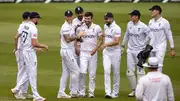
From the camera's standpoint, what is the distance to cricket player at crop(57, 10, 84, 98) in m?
18.5

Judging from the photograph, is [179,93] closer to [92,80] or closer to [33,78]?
[92,80]

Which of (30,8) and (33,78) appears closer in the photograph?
(33,78)

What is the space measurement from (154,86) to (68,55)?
534 centimetres

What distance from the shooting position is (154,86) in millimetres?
13617

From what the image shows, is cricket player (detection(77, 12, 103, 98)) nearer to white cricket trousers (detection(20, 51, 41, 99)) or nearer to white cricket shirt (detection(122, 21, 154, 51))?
white cricket shirt (detection(122, 21, 154, 51))

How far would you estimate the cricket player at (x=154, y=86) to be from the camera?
44.5 feet

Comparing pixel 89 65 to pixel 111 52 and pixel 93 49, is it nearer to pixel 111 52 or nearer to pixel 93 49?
pixel 93 49

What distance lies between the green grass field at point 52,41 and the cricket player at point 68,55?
0.45m

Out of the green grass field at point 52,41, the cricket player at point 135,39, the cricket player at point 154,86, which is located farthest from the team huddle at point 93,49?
the cricket player at point 154,86

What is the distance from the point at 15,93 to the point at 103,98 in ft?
7.38

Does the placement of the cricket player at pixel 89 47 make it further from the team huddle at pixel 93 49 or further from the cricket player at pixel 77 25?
the cricket player at pixel 77 25

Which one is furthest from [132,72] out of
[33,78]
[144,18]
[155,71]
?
[144,18]

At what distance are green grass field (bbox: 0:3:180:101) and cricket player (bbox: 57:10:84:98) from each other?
0.45 meters

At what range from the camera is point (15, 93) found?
1844cm
